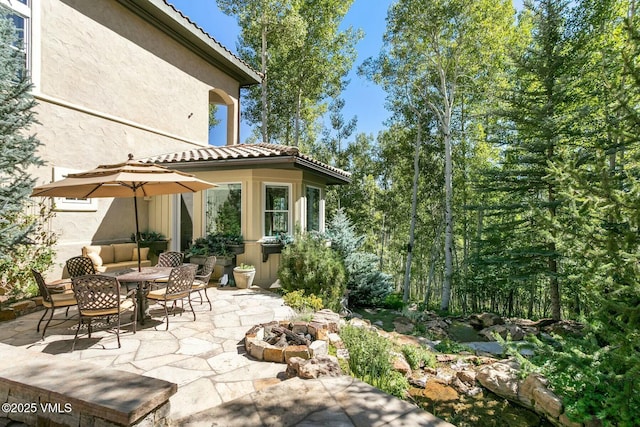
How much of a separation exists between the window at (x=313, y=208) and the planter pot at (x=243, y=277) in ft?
8.37

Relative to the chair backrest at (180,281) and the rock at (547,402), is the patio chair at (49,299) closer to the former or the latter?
the chair backrest at (180,281)

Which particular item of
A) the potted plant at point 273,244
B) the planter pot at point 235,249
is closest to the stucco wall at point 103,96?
the planter pot at point 235,249

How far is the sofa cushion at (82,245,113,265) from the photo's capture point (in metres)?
7.55

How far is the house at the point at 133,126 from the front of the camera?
7.20 metres

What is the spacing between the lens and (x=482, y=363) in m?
5.67

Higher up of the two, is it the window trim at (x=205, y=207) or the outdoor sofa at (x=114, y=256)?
the window trim at (x=205, y=207)

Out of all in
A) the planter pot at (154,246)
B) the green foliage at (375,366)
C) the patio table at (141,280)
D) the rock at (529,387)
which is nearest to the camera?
the green foliage at (375,366)

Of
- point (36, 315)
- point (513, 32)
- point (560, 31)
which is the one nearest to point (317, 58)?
point (513, 32)

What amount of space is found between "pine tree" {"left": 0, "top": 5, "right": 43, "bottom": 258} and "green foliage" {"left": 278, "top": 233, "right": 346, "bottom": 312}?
16.4 feet

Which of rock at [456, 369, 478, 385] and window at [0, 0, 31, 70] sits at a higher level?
window at [0, 0, 31, 70]

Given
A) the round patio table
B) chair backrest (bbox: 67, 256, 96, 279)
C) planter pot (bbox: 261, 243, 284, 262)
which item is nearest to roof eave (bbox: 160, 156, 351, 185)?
planter pot (bbox: 261, 243, 284, 262)

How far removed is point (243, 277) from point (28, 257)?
4.41 meters

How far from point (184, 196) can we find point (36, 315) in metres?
4.32

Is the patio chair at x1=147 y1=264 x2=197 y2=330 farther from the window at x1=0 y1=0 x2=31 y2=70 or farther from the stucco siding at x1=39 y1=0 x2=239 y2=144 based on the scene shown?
the window at x1=0 y1=0 x2=31 y2=70
